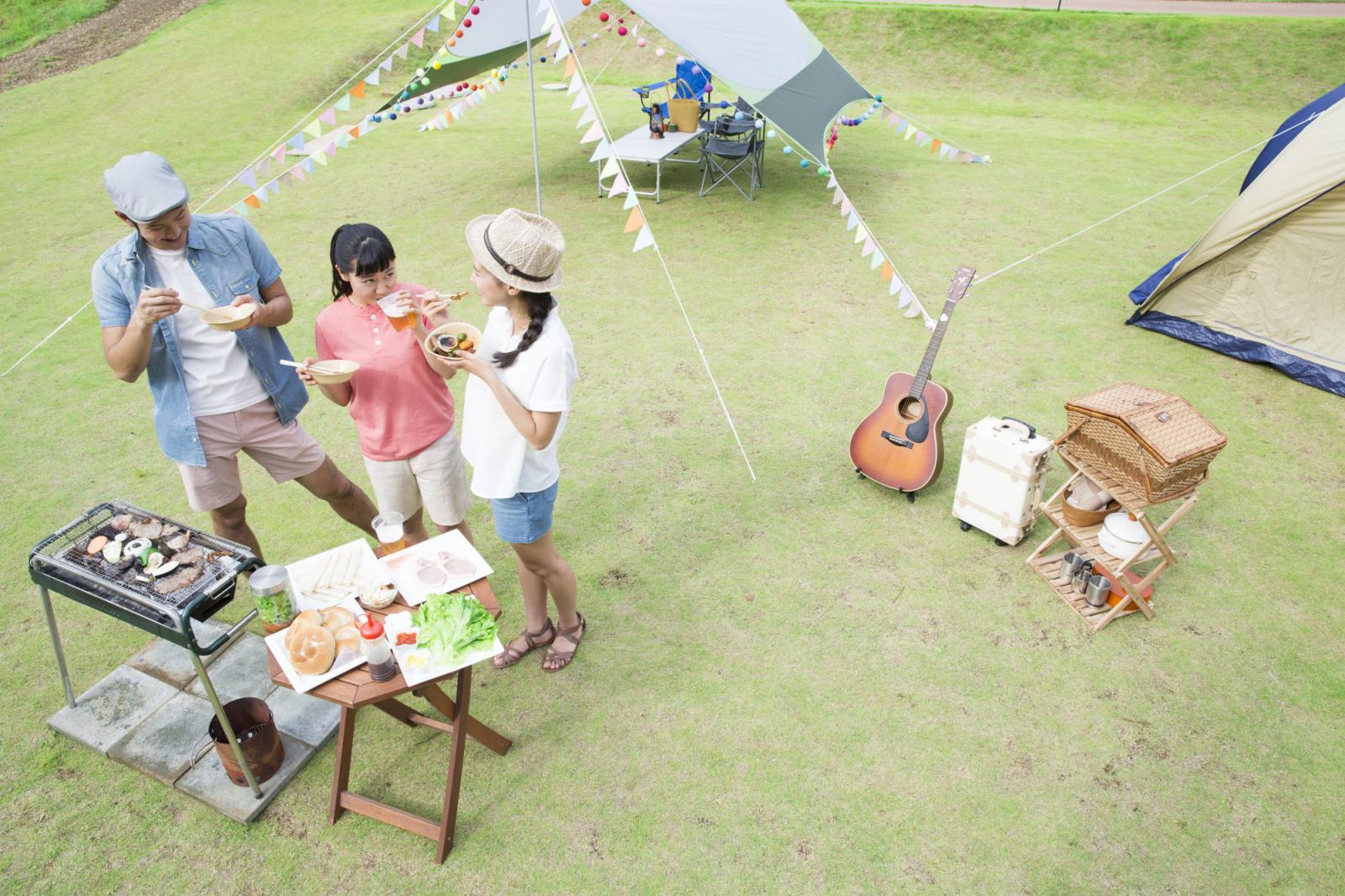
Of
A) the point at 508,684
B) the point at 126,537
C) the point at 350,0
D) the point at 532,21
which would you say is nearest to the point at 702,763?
the point at 508,684

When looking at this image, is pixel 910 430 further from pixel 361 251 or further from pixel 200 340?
pixel 200 340

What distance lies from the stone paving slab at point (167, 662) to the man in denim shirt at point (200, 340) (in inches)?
18.8

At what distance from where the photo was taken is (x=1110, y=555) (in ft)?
9.96

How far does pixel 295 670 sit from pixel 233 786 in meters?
0.77

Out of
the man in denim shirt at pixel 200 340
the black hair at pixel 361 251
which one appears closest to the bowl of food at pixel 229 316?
the man in denim shirt at pixel 200 340

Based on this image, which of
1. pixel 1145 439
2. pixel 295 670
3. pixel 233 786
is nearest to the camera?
pixel 295 670

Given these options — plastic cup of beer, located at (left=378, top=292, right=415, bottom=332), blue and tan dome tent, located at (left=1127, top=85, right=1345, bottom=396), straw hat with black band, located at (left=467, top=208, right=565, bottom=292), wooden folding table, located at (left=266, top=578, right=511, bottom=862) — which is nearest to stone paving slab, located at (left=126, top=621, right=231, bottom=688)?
wooden folding table, located at (left=266, top=578, right=511, bottom=862)

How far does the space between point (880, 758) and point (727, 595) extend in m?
0.88

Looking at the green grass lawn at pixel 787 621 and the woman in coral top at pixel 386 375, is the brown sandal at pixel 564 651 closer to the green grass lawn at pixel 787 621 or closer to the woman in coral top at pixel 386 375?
the green grass lawn at pixel 787 621

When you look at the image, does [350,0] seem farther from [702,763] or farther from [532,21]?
[702,763]

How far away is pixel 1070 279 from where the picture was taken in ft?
18.8

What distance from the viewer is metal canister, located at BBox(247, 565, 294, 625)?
205 cm

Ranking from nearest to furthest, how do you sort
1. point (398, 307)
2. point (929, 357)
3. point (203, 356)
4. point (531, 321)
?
point (531, 321) < point (398, 307) < point (203, 356) < point (929, 357)

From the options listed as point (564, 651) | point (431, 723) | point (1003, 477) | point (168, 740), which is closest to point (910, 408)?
point (1003, 477)
